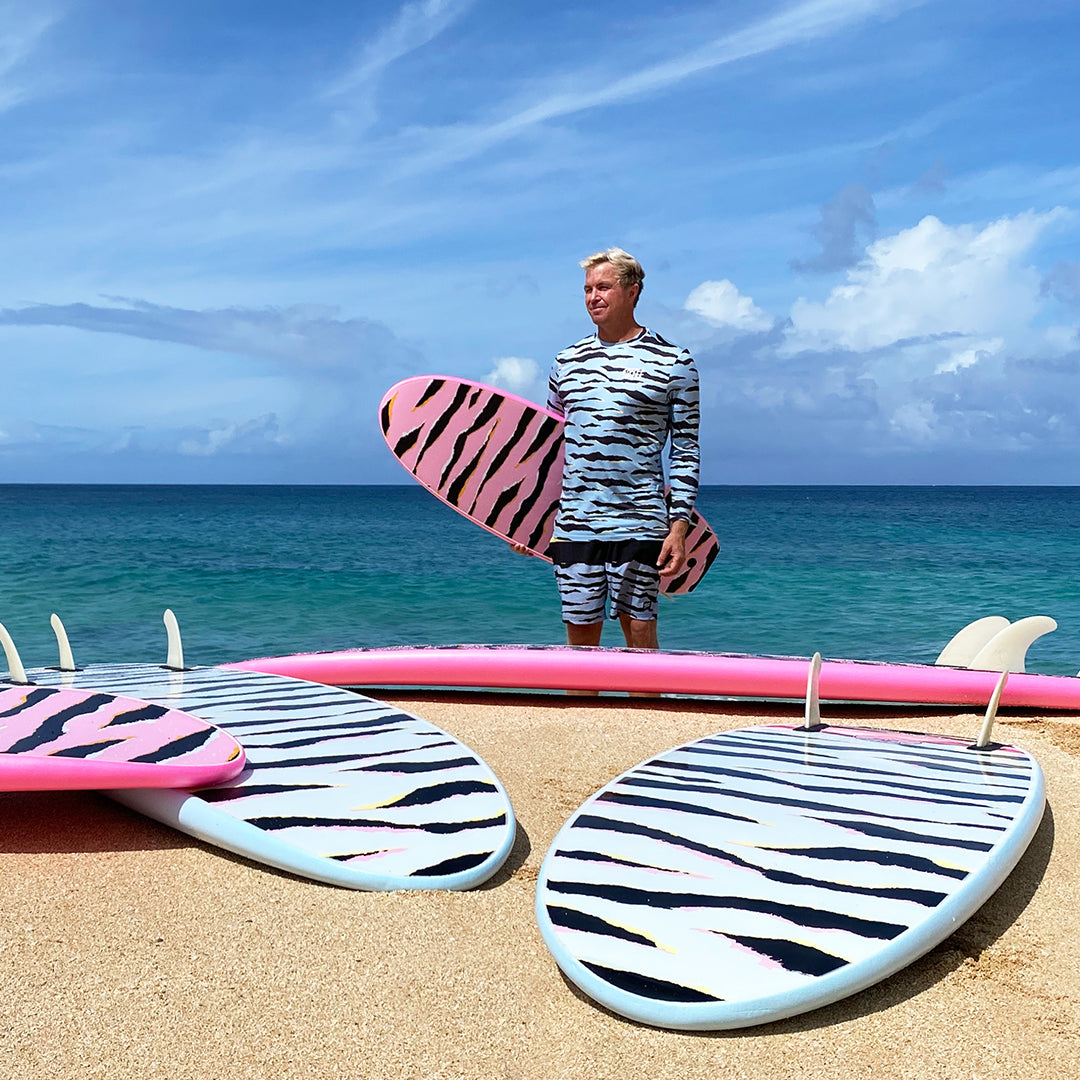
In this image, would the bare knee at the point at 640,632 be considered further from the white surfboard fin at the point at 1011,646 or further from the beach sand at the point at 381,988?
the beach sand at the point at 381,988

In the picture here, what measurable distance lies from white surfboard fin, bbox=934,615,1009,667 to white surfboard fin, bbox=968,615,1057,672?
330 mm

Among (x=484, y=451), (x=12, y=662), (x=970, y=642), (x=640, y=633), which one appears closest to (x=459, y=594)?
(x=484, y=451)

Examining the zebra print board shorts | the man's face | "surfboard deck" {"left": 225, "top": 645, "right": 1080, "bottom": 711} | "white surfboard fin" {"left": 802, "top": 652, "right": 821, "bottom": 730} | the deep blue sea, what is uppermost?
the man's face

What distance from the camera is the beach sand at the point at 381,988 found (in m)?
1.52

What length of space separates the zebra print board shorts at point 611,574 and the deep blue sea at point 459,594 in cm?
Result: 487

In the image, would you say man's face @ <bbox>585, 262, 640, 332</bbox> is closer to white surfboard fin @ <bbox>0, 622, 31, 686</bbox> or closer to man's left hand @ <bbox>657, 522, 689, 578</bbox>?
man's left hand @ <bbox>657, 522, 689, 578</bbox>

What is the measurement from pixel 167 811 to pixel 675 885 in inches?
43.8

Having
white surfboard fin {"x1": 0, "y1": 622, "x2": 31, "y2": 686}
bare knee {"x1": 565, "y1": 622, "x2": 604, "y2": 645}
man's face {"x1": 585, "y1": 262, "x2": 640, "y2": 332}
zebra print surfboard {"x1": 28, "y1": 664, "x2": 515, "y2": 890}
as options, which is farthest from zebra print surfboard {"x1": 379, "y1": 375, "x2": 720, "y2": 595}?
white surfboard fin {"x1": 0, "y1": 622, "x2": 31, "y2": 686}

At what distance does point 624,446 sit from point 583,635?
770 millimetres

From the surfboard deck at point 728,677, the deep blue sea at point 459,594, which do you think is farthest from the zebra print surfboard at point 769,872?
the deep blue sea at point 459,594

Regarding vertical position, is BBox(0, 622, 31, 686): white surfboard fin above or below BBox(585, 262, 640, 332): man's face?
below

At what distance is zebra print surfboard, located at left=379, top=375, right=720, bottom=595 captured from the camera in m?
4.41

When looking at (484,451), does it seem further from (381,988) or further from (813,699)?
(381,988)

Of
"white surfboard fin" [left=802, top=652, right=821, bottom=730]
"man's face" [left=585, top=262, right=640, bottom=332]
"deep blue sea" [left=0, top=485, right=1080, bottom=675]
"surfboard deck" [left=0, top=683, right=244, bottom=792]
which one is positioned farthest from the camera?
"deep blue sea" [left=0, top=485, right=1080, bottom=675]
